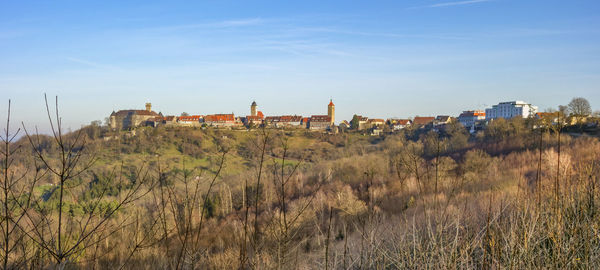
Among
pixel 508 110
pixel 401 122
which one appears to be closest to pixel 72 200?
pixel 508 110

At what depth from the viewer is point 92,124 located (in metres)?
101

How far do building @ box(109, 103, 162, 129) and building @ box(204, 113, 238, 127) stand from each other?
1687 cm

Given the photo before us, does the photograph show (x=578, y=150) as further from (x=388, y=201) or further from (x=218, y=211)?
(x=218, y=211)

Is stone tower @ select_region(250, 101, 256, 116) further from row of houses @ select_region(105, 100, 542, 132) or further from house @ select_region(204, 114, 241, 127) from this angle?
house @ select_region(204, 114, 241, 127)

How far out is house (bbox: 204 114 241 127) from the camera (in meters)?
113

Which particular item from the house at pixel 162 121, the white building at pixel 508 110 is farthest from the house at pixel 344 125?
the house at pixel 162 121

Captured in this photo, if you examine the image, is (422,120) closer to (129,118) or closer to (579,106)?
(579,106)

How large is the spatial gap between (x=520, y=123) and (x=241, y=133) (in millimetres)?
58465

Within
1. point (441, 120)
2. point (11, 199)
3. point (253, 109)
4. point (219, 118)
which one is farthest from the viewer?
point (253, 109)

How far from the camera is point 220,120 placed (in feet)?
372

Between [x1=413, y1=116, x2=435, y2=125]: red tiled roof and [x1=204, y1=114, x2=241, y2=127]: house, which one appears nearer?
[x1=413, y1=116, x2=435, y2=125]: red tiled roof

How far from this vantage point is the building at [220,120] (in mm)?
112812

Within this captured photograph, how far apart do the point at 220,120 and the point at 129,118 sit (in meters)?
25.7

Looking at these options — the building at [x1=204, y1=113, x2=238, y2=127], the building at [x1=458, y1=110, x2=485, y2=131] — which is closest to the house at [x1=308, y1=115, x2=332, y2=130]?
the building at [x1=204, y1=113, x2=238, y2=127]
